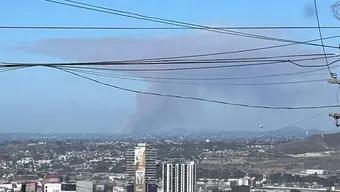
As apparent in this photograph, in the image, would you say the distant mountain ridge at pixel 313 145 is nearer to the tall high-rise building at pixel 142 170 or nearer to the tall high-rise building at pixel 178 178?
the tall high-rise building at pixel 178 178

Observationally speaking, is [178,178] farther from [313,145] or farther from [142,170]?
[313,145]

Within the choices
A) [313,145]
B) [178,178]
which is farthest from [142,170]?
[313,145]

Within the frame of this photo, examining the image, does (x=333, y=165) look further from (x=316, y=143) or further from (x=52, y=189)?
(x=52, y=189)

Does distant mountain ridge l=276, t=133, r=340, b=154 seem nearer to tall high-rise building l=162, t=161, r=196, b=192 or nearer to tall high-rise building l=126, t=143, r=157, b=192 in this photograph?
tall high-rise building l=162, t=161, r=196, b=192

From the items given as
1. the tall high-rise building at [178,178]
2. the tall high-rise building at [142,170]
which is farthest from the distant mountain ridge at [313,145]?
the tall high-rise building at [142,170]

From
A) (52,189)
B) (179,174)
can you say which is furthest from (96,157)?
(52,189)

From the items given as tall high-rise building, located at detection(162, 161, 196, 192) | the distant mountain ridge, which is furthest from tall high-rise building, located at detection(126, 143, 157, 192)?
the distant mountain ridge
